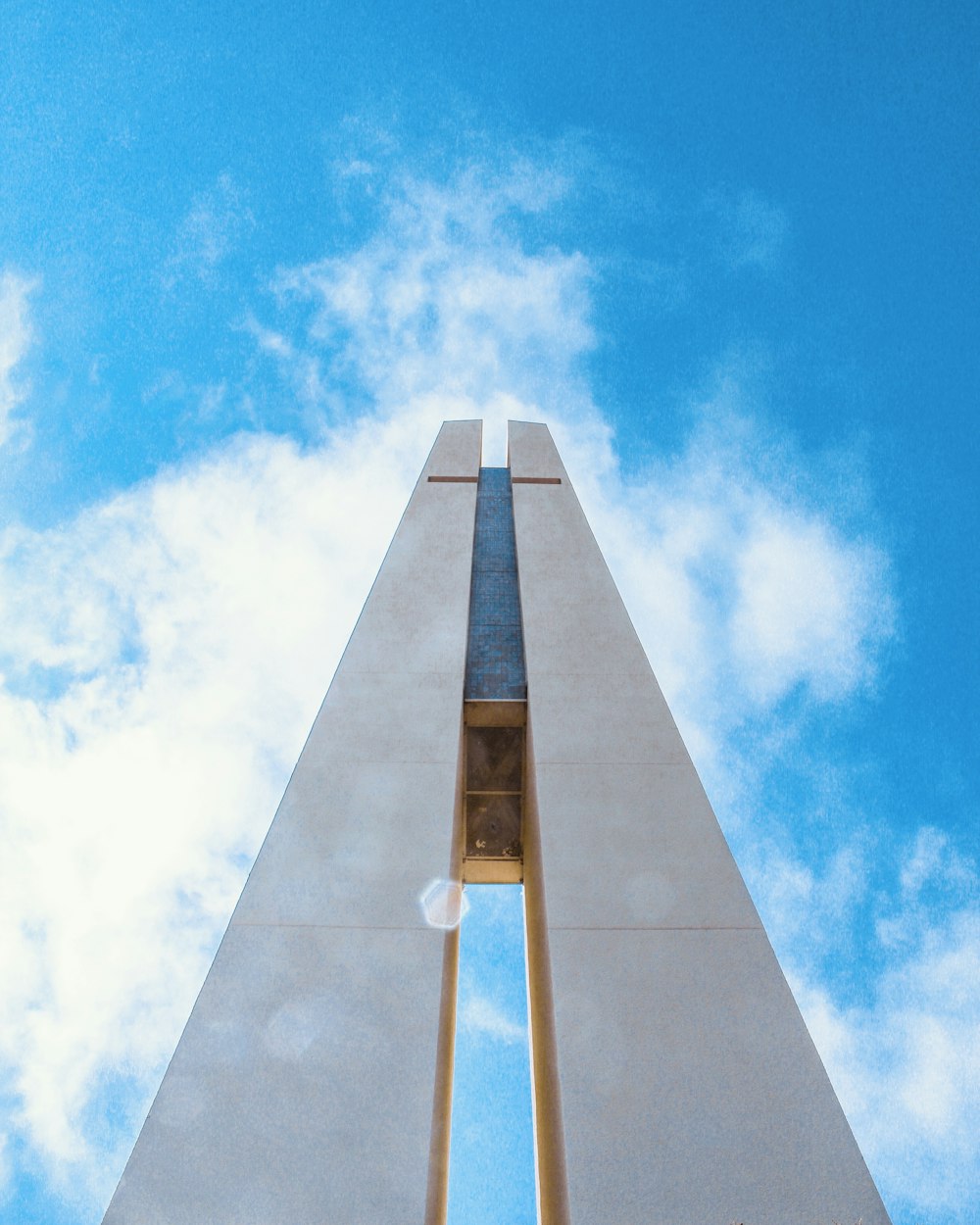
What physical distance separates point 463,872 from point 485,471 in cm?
607

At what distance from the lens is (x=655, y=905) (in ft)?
17.0

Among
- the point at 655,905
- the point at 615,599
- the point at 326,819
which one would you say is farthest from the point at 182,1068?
the point at 615,599

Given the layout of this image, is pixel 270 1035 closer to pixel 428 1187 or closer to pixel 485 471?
pixel 428 1187

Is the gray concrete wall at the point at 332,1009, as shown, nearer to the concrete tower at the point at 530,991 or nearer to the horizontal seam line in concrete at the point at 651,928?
the concrete tower at the point at 530,991

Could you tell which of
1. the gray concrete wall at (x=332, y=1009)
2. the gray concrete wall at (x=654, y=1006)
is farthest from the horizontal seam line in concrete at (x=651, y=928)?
the gray concrete wall at (x=332, y=1009)

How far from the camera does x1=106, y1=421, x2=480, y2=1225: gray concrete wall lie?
3.81 metres

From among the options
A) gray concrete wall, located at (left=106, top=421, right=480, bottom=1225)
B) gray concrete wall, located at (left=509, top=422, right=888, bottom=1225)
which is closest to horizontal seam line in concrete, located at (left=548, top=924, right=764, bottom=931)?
gray concrete wall, located at (left=509, top=422, right=888, bottom=1225)

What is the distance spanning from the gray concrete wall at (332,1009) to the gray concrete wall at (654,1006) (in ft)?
2.42

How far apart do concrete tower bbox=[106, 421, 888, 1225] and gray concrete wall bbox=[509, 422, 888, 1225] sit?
0.04 feet

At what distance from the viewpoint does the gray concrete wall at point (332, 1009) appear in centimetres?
381

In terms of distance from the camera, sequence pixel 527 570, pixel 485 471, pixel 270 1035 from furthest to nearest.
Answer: pixel 485 471, pixel 527 570, pixel 270 1035

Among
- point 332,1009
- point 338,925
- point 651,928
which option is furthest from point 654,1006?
point 338,925

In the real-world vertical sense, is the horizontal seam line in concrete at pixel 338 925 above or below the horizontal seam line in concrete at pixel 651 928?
below

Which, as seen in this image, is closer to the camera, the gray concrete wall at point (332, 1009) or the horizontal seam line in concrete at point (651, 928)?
the gray concrete wall at point (332, 1009)
